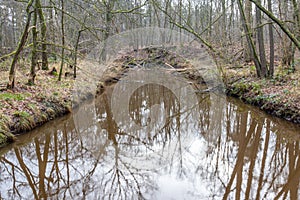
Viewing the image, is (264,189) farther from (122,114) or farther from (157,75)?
(157,75)

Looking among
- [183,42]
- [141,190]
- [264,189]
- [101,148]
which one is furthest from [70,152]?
[183,42]

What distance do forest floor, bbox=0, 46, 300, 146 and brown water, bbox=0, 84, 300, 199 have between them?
308 millimetres

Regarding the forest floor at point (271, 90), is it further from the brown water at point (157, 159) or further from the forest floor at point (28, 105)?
the forest floor at point (28, 105)

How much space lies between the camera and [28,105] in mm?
6246

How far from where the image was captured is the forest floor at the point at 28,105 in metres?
5.44

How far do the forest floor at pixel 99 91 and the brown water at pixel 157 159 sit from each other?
31 centimetres

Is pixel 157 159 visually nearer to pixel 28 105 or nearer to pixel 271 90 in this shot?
pixel 28 105

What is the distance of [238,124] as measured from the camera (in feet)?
22.3

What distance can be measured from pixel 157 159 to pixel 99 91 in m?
7.02

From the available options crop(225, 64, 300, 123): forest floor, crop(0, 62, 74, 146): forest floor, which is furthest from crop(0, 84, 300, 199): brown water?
crop(225, 64, 300, 123): forest floor

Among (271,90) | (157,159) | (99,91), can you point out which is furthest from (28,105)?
(271,90)

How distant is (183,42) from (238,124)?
460cm

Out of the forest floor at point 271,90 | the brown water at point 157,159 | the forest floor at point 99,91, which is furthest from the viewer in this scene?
the forest floor at point 271,90

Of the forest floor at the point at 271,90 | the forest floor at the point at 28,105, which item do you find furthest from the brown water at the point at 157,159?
the forest floor at the point at 271,90
